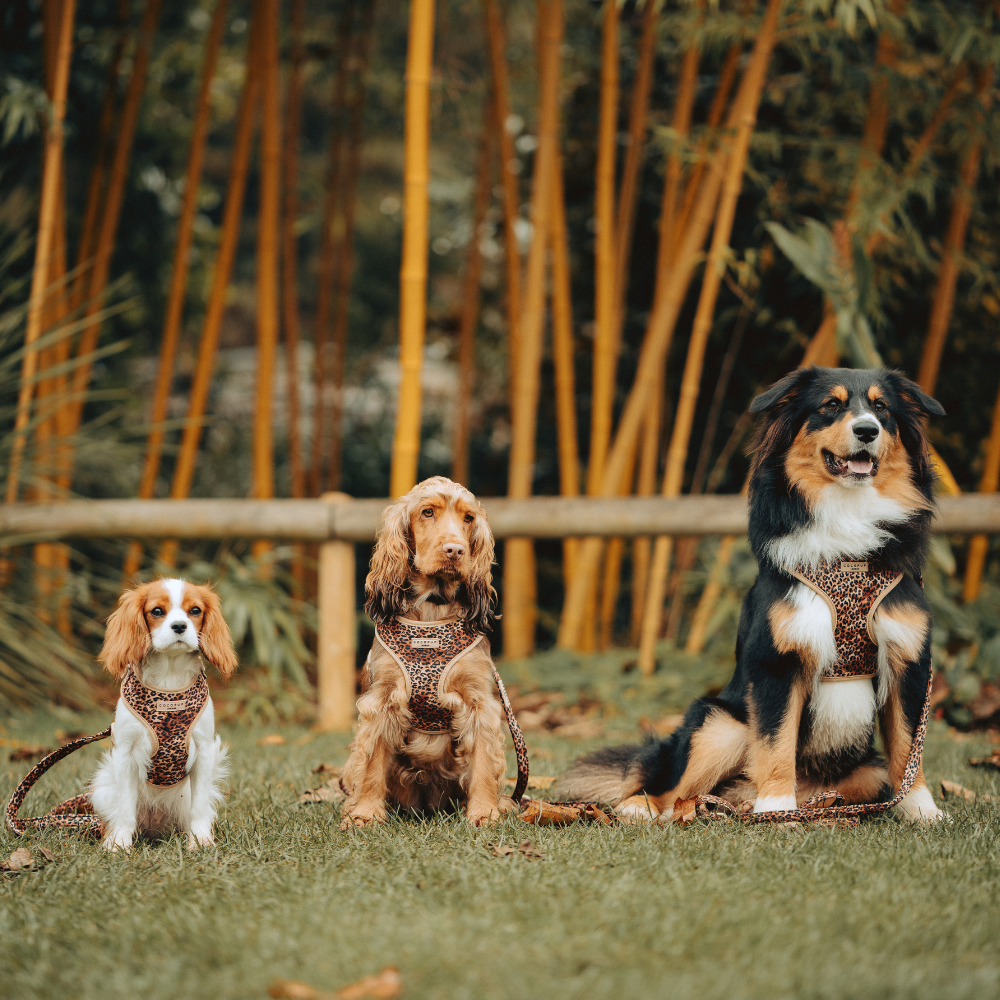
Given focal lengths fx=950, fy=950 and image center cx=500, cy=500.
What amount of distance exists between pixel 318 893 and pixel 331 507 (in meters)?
2.53

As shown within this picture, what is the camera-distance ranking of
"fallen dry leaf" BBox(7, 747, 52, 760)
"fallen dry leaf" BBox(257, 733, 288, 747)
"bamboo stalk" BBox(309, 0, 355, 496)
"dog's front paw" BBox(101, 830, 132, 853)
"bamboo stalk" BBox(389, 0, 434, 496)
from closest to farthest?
"dog's front paw" BBox(101, 830, 132, 853)
"fallen dry leaf" BBox(7, 747, 52, 760)
"bamboo stalk" BBox(389, 0, 434, 496)
"fallen dry leaf" BBox(257, 733, 288, 747)
"bamboo stalk" BBox(309, 0, 355, 496)

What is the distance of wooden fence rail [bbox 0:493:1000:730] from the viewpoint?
4.26 m

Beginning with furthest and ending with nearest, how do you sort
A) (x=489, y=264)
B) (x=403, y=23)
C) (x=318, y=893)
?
1. (x=489, y=264)
2. (x=403, y=23)
3. (x=318, y=893)

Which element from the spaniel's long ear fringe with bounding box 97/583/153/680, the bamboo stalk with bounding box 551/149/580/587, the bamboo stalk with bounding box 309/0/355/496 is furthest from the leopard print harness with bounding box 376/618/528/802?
the bamboo stalk with bounding box 309/0/355/496

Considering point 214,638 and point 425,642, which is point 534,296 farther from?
point 214,638

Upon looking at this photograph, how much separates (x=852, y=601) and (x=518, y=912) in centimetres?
120

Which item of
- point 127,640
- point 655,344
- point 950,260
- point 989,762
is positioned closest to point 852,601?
point 989,762

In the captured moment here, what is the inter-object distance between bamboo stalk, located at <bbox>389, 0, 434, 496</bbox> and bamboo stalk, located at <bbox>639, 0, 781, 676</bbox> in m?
1.33

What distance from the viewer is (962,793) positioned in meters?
2.79

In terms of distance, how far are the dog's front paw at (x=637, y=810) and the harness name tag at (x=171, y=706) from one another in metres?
1.16

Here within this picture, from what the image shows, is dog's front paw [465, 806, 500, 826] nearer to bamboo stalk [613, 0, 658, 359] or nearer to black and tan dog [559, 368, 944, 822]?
black and tan dog [559, 368, 944, 822]

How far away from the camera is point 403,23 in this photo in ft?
24.5

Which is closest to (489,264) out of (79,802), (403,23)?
(403,23)

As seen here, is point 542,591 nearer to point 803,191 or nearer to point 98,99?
point 803,191
